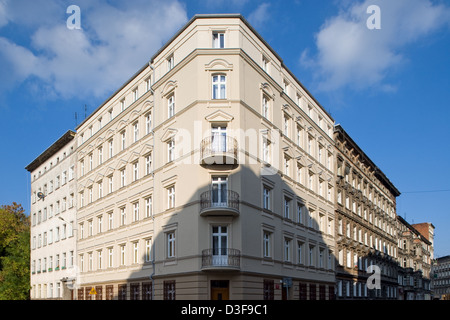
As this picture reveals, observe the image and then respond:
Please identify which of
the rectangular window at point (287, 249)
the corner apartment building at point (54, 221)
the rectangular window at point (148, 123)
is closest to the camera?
the rectangular window at point (287, 249)

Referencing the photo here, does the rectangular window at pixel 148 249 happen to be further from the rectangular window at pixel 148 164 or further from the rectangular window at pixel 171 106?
the rectangular window at pixel 171 106

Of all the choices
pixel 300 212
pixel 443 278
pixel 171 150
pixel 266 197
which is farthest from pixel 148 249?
pixel 443 278

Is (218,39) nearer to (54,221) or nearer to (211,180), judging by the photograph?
(211,180)

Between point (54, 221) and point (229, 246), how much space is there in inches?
1229

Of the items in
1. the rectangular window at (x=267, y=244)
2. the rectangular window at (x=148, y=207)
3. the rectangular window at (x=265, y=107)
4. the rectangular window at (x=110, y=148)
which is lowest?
the rectangular window at (x=267, y=244)

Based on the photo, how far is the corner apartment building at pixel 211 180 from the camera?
28.4 m

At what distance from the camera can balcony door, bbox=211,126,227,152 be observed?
29062 millimetres

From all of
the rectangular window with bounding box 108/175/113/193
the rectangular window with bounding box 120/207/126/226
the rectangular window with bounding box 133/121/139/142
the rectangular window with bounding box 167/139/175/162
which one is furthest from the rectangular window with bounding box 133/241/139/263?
the rectangular window with bounding box 133/121/139/142

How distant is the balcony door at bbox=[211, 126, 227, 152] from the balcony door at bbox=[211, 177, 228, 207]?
1757mm

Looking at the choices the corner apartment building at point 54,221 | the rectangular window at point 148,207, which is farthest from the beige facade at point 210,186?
the corner apartment building at point 54,221

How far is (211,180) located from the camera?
28828mm
